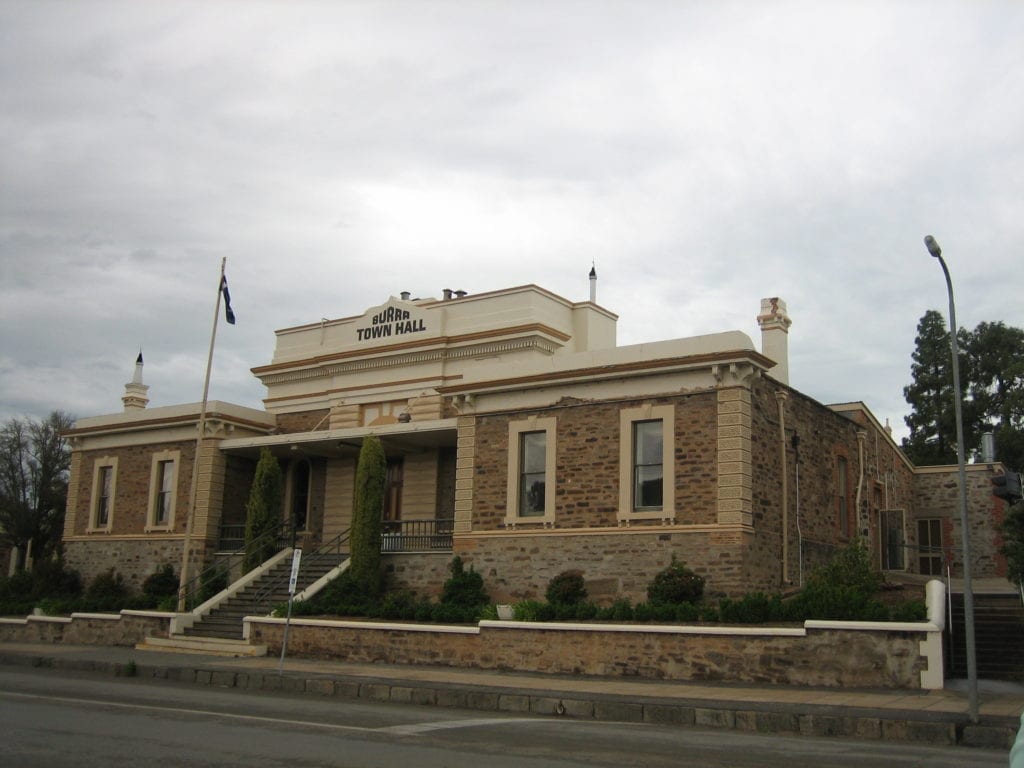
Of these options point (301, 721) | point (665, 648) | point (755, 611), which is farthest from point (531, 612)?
point (301, 721)

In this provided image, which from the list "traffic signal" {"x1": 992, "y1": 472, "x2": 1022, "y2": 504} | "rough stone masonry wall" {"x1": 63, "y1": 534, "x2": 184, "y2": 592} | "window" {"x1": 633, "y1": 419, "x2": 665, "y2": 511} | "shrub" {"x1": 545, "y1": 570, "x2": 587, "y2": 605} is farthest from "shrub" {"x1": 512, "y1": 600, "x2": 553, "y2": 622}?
"rough stone masonry wall" {"x1": 63, "y1": 534, "x2": 184, "y2": 592}

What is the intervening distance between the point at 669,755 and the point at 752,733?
3.23m

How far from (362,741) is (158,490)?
22.4m

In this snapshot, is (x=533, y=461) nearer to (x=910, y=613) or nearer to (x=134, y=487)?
(x=910, y=613)

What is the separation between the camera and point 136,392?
41.0 metres

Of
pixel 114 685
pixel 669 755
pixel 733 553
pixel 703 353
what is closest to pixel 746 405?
pixel 703 353

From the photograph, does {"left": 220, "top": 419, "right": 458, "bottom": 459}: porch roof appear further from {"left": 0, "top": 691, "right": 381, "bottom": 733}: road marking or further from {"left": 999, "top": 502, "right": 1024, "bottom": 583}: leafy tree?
{"left": 999, "top": 502, "right": 1024, "bottom": 583}: leafy tree

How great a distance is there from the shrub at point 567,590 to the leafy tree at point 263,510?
977 centimetres

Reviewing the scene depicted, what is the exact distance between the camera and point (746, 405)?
826 inches

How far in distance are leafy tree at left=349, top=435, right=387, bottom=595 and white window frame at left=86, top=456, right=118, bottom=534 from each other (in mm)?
10727

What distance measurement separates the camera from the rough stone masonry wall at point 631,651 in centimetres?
1653

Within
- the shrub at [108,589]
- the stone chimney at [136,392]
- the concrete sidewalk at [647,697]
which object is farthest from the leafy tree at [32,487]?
the concrete sidewalk at [647,697]

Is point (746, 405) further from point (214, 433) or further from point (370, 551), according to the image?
point (214, 433)

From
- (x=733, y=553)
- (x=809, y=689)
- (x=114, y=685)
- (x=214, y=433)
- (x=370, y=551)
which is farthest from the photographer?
(x=214, y=433)
